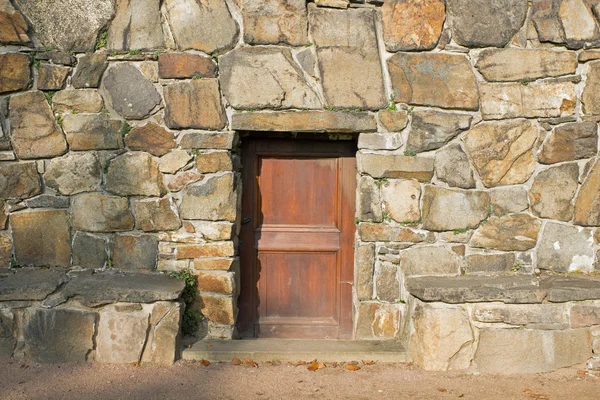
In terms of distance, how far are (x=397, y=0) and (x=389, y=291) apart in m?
1.94

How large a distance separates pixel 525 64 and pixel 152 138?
251 cm

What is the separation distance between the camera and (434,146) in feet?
12.5

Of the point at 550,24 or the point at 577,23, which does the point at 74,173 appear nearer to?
the point at 550,24

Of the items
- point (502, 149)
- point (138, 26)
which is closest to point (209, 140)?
point (138, 26)

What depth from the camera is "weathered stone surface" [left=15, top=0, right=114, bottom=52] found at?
3.75 metres

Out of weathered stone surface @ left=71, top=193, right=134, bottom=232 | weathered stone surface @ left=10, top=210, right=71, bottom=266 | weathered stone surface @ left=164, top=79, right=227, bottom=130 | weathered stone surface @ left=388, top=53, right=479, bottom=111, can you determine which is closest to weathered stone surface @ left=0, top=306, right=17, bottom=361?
weathered stone surface @ left=10, top=210, right=71, bottom=266

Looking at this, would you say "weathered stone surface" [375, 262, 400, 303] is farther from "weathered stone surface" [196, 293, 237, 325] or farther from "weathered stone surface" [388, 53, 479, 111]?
"weathered stone surface" [388, 53, 479, 111]

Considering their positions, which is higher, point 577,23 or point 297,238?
point 577,23

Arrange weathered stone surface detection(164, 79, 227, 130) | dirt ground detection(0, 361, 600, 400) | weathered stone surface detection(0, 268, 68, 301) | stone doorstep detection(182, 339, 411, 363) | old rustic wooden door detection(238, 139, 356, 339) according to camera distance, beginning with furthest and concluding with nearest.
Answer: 1. old rustic wooden door detection(238, 139, 356, 339)
2. weathered stone surface detection(164, 79, 227, 130)
3. stone doorstep detection(182, 339, 411, 363)
4. weathered stone surface detection(0, 268, 68, 301)
5. dirt ground detection(0, 361, 600, 400)

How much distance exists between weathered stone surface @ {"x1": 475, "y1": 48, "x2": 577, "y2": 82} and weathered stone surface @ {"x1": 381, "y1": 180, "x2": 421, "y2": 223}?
0.91 meters

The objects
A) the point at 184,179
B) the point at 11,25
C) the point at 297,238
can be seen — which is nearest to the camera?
the point at 11,25

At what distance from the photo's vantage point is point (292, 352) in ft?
12.3

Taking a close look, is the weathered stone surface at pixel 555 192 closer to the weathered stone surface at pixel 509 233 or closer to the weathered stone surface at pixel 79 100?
the weathered stone surface at pixel 509 233

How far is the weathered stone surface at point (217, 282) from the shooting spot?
383 centimetres
